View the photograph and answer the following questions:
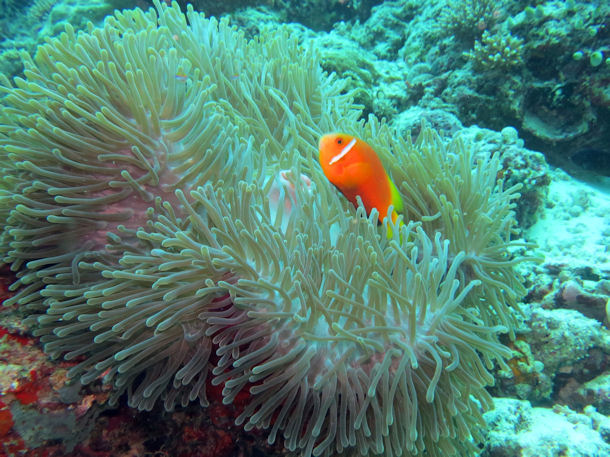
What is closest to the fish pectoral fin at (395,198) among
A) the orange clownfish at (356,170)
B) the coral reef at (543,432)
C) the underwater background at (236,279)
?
the orange clownfish at (356,170)

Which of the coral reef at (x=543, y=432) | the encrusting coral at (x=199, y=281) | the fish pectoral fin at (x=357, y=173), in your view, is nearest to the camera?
the encrusting coral at (x=199, y=281)

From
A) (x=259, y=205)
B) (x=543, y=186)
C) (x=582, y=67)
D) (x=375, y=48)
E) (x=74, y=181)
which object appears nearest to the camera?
(x=74, y=181)

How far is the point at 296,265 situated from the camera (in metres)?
1.72

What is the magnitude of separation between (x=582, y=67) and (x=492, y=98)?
105 centimetres

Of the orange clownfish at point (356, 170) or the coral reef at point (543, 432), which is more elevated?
the orange clownfish at point (356, 170)

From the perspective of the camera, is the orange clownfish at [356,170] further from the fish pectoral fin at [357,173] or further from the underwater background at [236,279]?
the underwater background at [236,279]

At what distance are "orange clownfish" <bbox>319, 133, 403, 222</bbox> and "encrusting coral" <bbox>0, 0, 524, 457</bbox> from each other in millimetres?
192

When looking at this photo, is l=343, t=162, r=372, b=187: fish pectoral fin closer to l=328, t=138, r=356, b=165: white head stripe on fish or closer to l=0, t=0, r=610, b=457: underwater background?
l=328, t=138, r=356, b=165: white head stripe on fish

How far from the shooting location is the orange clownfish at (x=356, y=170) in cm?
207

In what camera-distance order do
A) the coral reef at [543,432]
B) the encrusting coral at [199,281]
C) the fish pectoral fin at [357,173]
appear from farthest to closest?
the coral reef at [543,432] → the fish pectoral fin at [357,173] → the encrusting coral at [199,281]

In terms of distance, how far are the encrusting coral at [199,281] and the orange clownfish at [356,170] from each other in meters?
0.19

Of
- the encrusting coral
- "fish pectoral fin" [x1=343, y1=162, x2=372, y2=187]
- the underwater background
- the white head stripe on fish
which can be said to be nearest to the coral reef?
the underwater background

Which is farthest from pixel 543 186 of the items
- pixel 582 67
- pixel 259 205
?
pixel 259 205

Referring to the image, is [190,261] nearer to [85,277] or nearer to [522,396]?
[85,277]
